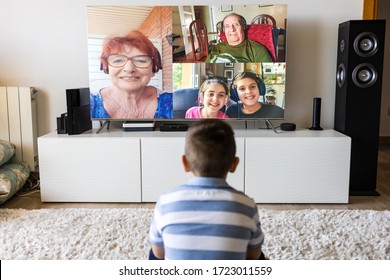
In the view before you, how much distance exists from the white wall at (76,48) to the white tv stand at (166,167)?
0.63 meters

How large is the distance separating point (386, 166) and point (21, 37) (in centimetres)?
366

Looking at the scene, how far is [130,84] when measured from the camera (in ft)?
11.5

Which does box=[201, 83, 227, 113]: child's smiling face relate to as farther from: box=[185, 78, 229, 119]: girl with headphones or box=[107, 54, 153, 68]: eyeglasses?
box=[107, 54, 153, 68]: eyeglasses

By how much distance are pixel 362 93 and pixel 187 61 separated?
53.0 inches

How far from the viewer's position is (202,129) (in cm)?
129

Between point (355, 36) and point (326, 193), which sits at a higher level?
point (355, 36)

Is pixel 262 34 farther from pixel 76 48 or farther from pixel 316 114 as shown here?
pixel 76 48

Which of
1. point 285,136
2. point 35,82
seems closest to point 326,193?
point 285,136

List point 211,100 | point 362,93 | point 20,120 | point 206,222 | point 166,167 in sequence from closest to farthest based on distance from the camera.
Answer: point 206,222, point 166,167, point 362,93, point 211,100, point 20,120

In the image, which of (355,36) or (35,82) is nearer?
(355,36)

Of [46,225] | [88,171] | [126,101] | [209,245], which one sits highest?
[126,101]

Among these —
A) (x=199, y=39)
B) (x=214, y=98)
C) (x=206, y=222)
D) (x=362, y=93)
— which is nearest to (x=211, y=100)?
(x=214, y=98)

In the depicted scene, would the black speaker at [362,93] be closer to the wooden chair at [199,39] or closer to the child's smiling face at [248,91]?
the child's smiling face at [248,91]

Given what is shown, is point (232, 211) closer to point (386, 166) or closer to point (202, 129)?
point (202, 129)
